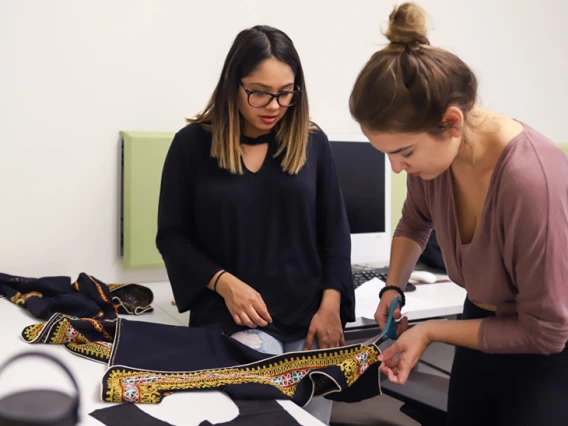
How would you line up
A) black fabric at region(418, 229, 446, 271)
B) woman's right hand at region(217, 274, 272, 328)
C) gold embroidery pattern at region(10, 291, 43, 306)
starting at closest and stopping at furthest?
woman's right hand at region(217, 274, 272, 328) → gold embroidery pattern at region(10, 291, 43, 306) → black fabric at region(418, 229, 446, 271)

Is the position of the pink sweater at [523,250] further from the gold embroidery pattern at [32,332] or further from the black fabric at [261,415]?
the gold embroidery pattern at [32,332]

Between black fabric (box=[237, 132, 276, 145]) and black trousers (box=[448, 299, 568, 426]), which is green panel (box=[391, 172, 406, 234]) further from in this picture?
black trousers (box=[448, 299, 568, 426])

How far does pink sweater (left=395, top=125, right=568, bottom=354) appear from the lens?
102 cm

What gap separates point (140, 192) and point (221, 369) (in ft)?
3.26

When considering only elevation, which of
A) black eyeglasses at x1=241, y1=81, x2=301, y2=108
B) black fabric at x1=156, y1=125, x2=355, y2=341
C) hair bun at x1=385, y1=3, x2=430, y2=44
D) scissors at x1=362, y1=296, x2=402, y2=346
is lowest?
scissors at x1=362, y1=296, x2=402, y2=346

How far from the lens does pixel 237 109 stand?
1.55 metres

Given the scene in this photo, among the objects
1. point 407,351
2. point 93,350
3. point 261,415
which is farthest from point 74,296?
point 407,351

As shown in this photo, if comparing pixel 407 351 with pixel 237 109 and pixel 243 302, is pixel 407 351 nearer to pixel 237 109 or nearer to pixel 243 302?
pixel 243 302

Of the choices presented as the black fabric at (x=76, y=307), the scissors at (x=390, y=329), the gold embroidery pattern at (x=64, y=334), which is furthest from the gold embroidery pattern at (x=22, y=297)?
the scissors at (x=390, y=329)

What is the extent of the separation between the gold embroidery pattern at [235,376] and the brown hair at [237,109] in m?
0.49

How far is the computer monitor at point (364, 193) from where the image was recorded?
2.32 m

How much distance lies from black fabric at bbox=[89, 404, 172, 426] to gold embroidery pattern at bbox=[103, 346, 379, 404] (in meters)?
0.02

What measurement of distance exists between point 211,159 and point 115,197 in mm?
707

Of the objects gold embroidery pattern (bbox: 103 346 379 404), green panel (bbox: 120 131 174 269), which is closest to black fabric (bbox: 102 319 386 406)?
gold embroidery pattern (bbox: 103 346 379 404)
